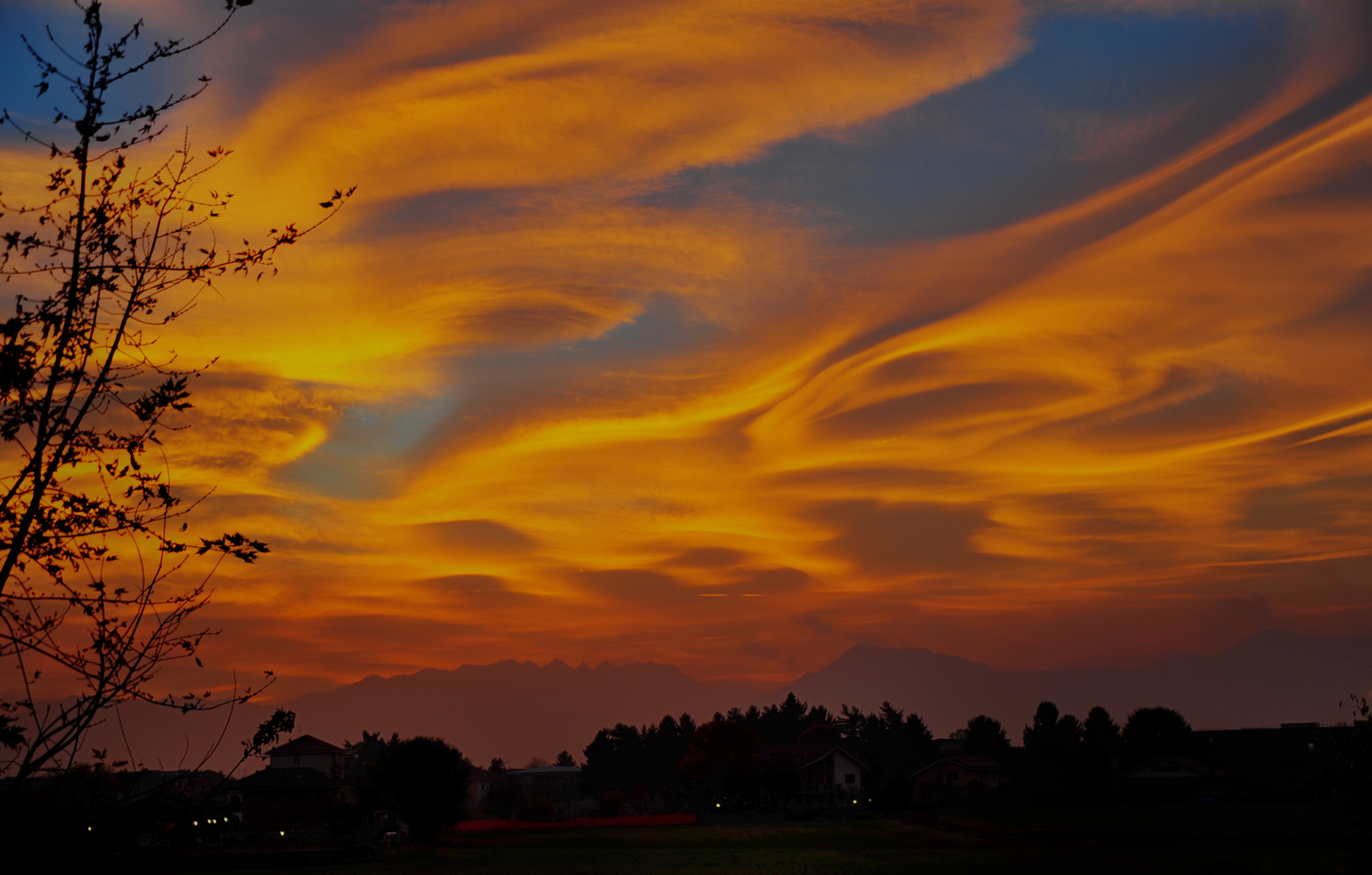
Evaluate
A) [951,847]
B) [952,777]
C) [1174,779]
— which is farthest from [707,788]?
[951,847]

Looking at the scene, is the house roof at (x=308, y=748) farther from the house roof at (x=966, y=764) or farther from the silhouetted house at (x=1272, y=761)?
the silhouetted house at (x=1272, y=761)

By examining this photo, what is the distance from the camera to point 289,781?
123 m

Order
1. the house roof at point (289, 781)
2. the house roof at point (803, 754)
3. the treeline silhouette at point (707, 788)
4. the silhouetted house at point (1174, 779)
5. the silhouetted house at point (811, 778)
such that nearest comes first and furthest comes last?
the treeline silhouette at point (707, 788)
the house roof at point (289, 781)
the silhouetted house at point (811, 778)
the silhouetted house at point (1174, 779)
the house roof at point (803, 754)

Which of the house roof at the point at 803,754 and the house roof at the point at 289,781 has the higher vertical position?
the house roof at the point at 289,781

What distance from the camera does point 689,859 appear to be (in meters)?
66.4

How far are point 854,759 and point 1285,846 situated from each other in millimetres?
102531

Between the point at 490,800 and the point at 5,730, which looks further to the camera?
the point at 490,800

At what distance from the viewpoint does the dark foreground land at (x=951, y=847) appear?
180ft

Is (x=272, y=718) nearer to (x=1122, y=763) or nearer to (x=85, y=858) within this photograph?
(x=85, y=858)

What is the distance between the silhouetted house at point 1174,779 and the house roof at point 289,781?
103 m

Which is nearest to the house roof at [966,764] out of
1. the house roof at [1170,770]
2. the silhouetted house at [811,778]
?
the silhouetted house at [811,778]

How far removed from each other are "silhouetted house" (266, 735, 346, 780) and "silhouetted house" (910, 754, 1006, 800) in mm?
87260

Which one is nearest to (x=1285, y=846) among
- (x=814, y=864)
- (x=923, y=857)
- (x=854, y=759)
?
(x=923, y=857)

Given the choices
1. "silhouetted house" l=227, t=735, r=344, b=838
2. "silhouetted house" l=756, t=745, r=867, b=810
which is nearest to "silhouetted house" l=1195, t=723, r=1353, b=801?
"silhouetted house" l=756, t=745, r=867, b=810
